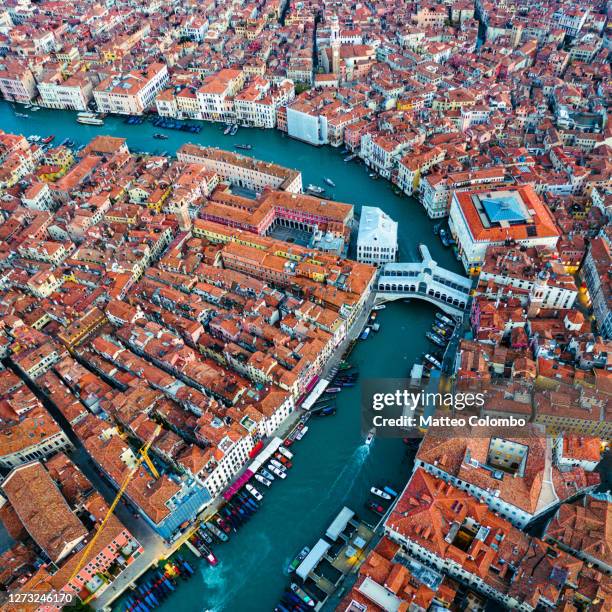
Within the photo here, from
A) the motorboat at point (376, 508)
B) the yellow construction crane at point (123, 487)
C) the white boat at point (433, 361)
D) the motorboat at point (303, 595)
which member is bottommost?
the motorboat at point (303, 595)

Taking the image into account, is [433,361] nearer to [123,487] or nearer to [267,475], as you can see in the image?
[267,475]

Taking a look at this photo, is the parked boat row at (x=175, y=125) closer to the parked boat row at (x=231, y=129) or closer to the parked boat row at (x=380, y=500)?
the parked boat row at (x=231, y=129)

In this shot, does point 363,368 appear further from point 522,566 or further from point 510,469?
point 522,566

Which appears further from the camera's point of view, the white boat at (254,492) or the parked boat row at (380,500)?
the white boat at (254,492)

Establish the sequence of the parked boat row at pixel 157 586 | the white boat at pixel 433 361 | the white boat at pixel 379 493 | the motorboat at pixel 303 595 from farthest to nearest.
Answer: the white boat at pixel 433 361
the white boat at pixel 379 493
the parked boat row at pixel 157 586
the motorboat at pixel 303 595

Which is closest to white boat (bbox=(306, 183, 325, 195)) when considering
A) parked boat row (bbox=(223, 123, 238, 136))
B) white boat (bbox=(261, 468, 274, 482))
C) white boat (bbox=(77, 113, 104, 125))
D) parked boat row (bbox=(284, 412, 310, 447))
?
parked boat row (bbox=(223, 123, 238, 136))

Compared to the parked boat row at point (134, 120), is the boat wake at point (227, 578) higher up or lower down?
lower down

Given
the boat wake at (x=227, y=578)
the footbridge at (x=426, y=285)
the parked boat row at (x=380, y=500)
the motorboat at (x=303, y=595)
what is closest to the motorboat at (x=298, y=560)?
the motorboat at (x=303, y=595)

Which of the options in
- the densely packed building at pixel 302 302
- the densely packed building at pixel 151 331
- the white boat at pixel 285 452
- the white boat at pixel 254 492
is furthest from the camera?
the white boat at pixel 285 452
